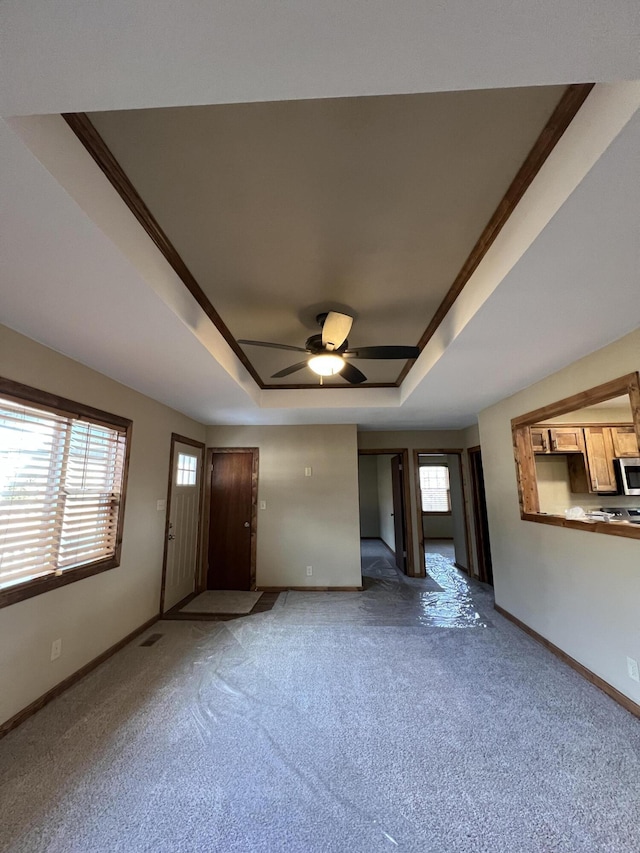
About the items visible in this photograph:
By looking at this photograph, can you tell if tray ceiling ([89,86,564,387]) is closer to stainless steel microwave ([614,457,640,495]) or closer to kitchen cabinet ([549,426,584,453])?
kitchen cabinet ([549,426,584,453])

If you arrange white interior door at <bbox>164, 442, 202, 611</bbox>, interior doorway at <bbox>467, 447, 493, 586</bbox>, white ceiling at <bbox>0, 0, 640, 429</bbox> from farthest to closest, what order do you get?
interior doorway at <bbox>467, 447, 493, 586</bbox>
white interior door at <bbox>164, 442, 202, 611</bbox>
white ceiling at <bbox>0, 0, 640, 429</bbox>

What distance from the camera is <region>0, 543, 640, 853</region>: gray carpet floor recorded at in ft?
4.72

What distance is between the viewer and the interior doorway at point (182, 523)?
4.01 m

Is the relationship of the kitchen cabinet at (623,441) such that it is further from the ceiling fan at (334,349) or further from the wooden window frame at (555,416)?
the ceiling fan at (334,349)

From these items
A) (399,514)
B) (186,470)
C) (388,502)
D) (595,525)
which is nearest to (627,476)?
(595,525)

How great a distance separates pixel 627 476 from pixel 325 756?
13.4ft

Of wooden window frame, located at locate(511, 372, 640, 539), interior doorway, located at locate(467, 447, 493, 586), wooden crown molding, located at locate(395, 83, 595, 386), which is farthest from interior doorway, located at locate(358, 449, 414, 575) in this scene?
wooden crown molding, located at locate(395, 83, 595, 386)

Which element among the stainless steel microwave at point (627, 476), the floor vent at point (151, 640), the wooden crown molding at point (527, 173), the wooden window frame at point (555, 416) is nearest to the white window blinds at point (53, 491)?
the floor vent at point (151, 640)

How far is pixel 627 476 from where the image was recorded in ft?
12.7

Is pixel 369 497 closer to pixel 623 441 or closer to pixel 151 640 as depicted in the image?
pixel 623 441

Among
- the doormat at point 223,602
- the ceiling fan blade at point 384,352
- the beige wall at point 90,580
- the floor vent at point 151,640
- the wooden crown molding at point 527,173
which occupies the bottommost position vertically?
the floor vent at point 151,640

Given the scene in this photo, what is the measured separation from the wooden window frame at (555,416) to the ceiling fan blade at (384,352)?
135cm

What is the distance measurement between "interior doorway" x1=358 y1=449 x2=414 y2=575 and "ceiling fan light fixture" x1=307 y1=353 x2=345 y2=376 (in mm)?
3206

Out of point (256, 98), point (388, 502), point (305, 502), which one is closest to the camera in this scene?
point (256, 98)
